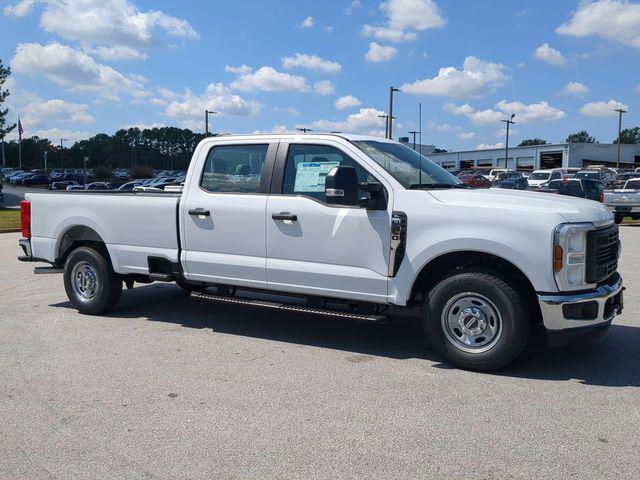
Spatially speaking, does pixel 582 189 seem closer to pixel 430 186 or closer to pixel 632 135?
pixel 430 186

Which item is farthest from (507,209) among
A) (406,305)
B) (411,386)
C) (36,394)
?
(36,394)

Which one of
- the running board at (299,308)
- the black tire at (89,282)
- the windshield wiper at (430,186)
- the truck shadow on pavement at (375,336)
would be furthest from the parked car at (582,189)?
the black tire at (89,282)

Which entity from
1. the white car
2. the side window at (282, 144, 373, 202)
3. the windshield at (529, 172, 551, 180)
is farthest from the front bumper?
the windshield at (529, 172, 551, 180)

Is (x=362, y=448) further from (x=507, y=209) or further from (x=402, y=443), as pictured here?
(x=507, y=209)

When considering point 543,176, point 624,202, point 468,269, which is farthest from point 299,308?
point 543,176

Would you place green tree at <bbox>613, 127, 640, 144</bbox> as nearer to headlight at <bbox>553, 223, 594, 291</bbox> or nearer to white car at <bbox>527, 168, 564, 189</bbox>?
white car at <bbox>527, 168, 564, 189</bbox>

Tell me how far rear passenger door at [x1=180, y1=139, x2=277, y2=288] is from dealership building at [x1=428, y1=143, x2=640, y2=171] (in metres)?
70.1

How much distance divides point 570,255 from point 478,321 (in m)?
0.91

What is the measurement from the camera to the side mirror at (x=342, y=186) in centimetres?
531

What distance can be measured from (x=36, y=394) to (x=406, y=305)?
3045 millimetres

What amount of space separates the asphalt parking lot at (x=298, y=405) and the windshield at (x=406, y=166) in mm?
1582

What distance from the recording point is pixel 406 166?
5.86m

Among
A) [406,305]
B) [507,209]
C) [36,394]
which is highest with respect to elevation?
[507,209]

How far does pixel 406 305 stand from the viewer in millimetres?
5449
